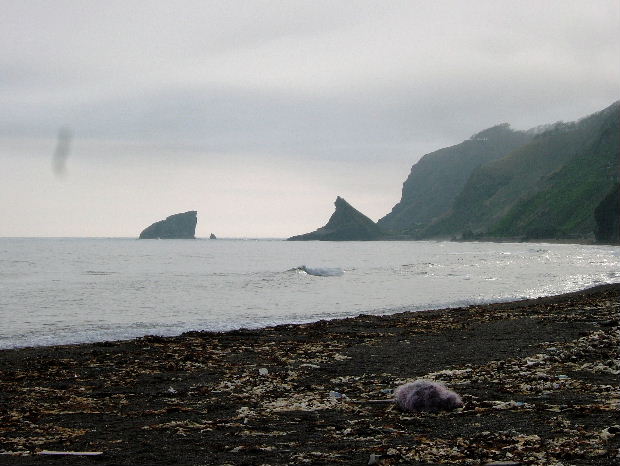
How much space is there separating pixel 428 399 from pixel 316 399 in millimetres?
2471

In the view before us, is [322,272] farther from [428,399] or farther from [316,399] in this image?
[428,399]

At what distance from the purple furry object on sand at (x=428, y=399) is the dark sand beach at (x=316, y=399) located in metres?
0.21

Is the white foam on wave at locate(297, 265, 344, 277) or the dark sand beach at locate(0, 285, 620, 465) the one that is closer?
the dark sand beach at locate(0, 285, 620, 465)

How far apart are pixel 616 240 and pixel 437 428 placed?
19890cm

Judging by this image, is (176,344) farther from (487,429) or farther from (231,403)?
(487,429)

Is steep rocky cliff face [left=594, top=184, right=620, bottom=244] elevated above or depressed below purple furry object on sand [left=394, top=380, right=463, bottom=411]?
above

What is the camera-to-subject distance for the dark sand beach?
8250 millimetres

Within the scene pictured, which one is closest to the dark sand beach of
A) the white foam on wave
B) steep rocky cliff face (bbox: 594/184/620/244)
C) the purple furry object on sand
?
the purple furry object on sand

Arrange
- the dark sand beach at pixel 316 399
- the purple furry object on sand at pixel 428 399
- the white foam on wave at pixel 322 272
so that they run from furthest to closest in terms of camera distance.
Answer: the white foam on wave at pixel 322 272
the purple furry object on sand at pixel 428 399
the dark sand beach at pixel 316 399

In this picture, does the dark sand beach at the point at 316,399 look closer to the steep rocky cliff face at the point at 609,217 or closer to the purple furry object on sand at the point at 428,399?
the purple furry object on sand at the point at 428,399

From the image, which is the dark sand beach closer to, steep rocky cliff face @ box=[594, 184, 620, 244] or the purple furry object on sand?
the purple furry object on sand

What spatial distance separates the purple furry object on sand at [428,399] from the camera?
33.7 feet

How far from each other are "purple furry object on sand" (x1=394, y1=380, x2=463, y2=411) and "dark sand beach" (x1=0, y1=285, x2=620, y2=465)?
0.68 ft

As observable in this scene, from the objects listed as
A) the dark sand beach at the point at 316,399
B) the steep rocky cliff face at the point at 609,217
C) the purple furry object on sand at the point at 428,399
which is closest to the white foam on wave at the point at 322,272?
the dark sand beach at the point at 316,399
